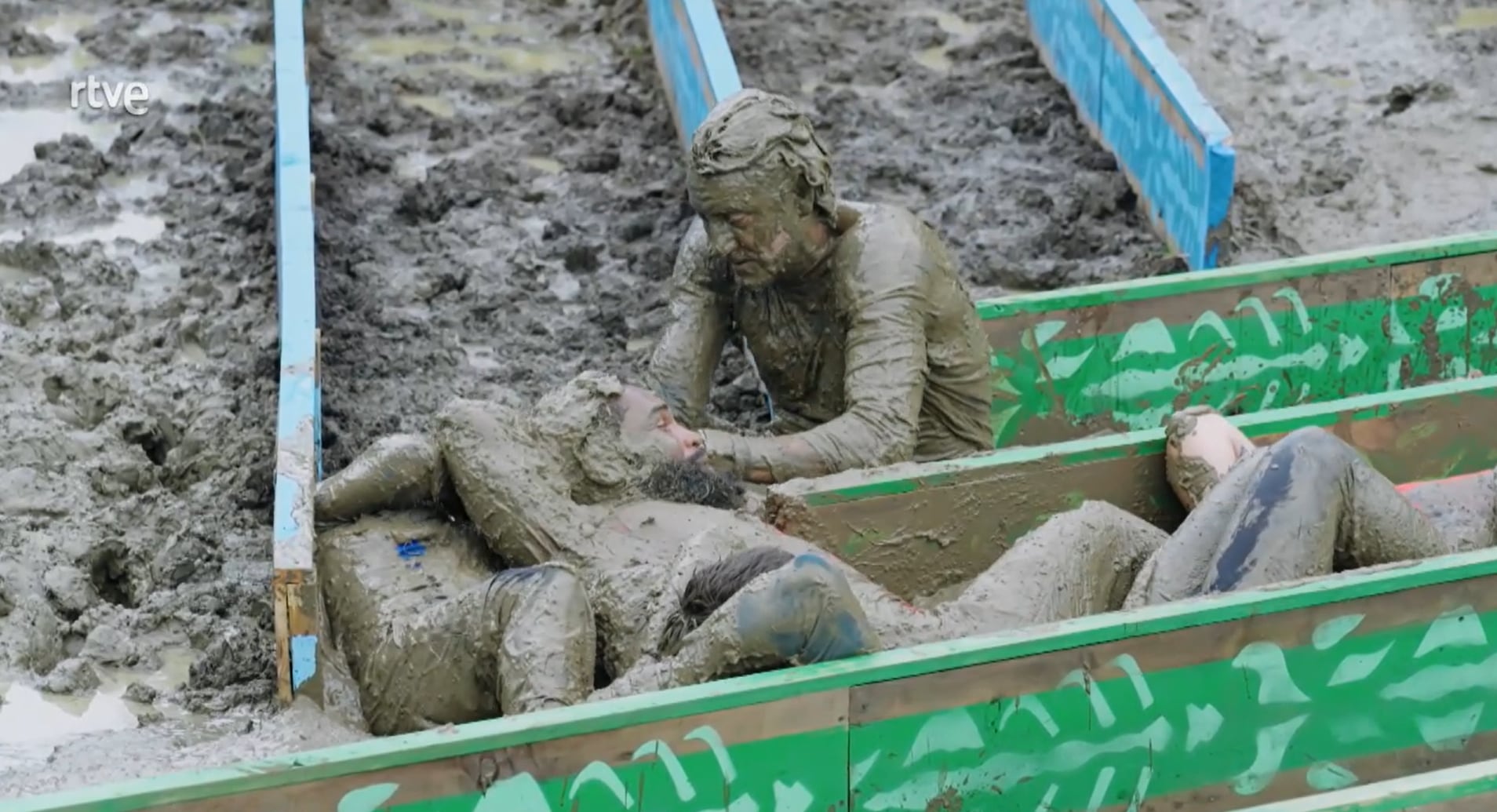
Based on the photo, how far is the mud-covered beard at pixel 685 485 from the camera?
4.74 meters

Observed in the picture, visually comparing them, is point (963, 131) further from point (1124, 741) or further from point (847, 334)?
point (1124, 741)

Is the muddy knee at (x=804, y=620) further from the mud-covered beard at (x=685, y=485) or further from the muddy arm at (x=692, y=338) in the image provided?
the muddy arm at (x=692, y=338)

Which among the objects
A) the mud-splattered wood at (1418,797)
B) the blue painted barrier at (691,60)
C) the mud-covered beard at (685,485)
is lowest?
the mud-splattered wood at (1418,797)

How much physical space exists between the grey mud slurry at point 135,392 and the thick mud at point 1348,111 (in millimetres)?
3104

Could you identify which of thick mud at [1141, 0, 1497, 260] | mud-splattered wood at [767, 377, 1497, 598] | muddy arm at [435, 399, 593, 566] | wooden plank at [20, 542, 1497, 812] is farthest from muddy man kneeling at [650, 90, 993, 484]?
thick mud at [1141, 0, 1497, 260]

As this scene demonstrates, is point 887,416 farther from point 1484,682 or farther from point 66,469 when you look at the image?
point 66,469

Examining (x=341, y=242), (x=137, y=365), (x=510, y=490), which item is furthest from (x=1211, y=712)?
(x=341, y=242)

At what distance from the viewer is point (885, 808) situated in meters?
4.00

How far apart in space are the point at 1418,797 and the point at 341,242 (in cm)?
421

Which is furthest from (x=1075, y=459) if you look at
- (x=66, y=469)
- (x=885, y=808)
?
(x=66, y=469)

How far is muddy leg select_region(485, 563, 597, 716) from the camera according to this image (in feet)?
13.6

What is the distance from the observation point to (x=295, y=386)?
17.3ft

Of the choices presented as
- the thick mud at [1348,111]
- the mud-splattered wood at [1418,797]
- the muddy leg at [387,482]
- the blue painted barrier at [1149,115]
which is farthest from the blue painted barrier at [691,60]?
the mud-splattered wood at [1418,797]

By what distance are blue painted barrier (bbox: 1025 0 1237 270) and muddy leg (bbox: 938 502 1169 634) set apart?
2.13m
